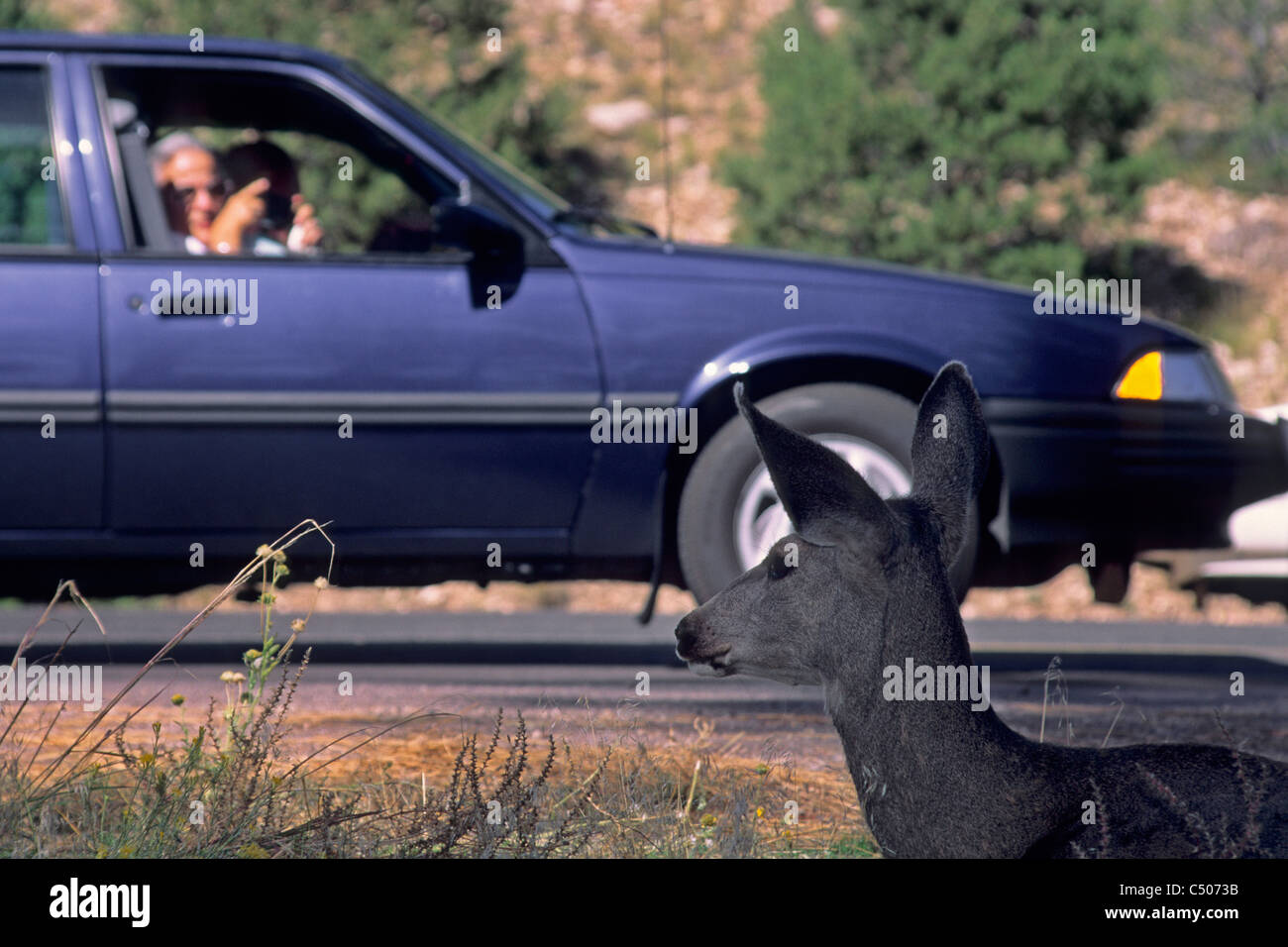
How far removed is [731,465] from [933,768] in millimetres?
2839

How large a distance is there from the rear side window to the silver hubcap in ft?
8.01

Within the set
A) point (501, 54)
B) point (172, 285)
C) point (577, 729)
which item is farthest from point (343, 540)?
point (501, 54)

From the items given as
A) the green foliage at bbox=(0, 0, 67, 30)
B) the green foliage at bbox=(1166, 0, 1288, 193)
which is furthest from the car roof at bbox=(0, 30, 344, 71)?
the green foliage at bbox=(1166, 0, 1288, 193)

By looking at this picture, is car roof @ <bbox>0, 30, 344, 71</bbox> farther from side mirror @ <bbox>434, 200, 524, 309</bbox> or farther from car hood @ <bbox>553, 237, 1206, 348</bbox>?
car hood @ <bbox>553, 237, 1206, 348</bbox>

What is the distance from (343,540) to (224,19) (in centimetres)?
1090

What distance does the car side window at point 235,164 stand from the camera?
18.1ft

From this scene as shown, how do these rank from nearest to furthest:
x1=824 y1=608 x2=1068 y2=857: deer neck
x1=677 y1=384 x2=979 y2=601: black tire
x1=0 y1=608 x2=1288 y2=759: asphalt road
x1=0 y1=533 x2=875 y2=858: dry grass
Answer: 1. x1=824 y1=608 x2=1068 y2=857: deer neck
2. x1=0 y1=533 x2=875 y2=858: dry grass
3. x1=0 y1=608 x2=1288 y2=759: asphalt road
4. x1=677 y1=384 x2=979 y2=601: black tire

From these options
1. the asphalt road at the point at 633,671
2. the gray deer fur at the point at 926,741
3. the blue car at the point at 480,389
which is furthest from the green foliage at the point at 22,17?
the gray deer fur at the point at 926,741

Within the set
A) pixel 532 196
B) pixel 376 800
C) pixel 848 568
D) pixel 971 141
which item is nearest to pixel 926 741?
pixel 848 568

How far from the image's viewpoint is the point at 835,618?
2.51 metres

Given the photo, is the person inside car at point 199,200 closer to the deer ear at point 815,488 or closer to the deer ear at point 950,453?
the deer ear at point 950,453

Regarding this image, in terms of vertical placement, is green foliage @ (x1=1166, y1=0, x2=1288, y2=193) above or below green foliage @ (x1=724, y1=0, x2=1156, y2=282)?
above

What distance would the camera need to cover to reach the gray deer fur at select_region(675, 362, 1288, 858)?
240 centimetres

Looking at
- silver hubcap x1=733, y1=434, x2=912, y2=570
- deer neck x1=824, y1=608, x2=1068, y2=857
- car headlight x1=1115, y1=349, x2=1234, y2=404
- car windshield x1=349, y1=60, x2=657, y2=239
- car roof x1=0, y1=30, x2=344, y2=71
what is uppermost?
car roof x1=0, y1=30, x2=344, y2=71
